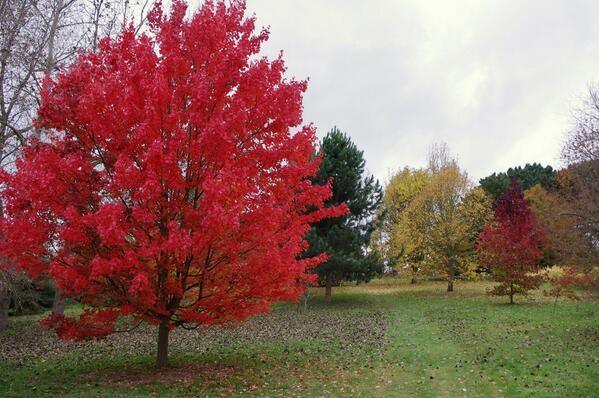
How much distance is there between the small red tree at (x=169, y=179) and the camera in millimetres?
7672

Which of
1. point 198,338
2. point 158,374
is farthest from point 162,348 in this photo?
point 198,338

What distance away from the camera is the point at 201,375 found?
32.3 feet

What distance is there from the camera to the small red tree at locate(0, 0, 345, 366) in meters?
7.67

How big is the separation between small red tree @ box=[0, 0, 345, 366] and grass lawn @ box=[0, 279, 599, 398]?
1432 mm

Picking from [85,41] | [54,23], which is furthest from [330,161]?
[54,23]

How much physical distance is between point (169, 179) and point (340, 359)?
6.59 meters

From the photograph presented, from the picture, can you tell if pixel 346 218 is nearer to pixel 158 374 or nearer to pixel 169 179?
pixel 158 374

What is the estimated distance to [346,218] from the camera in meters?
26.5

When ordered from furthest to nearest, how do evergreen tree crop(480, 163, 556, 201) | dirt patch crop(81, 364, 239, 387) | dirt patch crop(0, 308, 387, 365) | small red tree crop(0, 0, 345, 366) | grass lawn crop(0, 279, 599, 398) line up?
evergreen tree crop(480, 163, 556, 201) → dirt patch crop(0, 308, 387, 365) → dirt patch crop(81, 364, 239, 387) → grass lawn crop(0, 279, 599, 398) → small red tree crop(0, 0, 345, 366)

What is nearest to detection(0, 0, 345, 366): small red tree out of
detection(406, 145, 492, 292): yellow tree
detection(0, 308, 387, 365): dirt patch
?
detection(0, 308, 387, 365): dirt patch

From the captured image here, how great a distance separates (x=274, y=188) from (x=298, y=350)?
5.82m

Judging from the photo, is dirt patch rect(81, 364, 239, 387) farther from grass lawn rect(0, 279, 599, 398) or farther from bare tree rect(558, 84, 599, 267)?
bare tree rect(558, 84, 599, 267)

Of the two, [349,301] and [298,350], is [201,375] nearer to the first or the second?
[298,350]

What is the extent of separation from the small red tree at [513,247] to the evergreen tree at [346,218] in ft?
20.3
